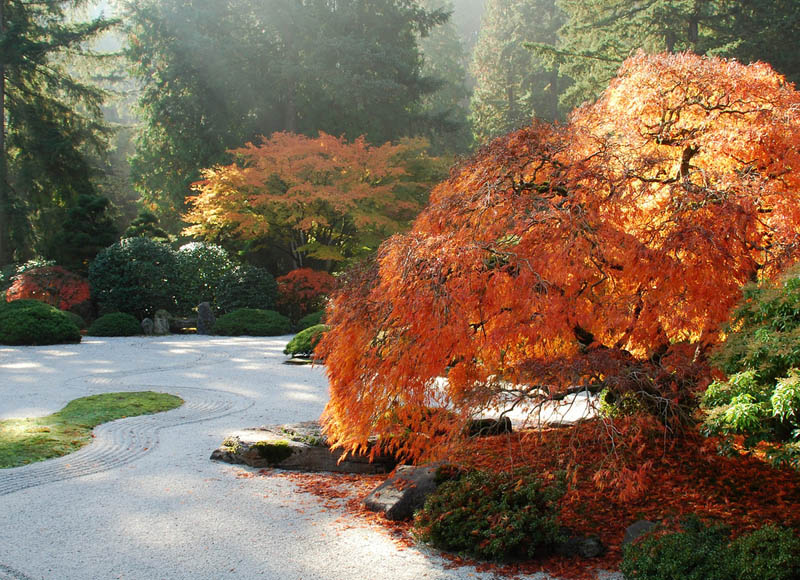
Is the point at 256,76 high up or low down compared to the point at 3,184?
up

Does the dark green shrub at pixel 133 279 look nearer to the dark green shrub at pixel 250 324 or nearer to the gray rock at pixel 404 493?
the dark green shrub at pixel 250 324

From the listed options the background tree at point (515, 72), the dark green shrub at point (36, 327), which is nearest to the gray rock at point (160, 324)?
the dark green shrub at point (36, 327)

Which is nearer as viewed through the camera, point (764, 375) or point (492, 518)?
point (764, 375)

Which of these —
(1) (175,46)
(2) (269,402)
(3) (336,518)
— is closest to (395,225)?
(2) (269,402)

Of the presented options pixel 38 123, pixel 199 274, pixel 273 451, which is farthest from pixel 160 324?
pixel 273 451

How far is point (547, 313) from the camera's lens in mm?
4258

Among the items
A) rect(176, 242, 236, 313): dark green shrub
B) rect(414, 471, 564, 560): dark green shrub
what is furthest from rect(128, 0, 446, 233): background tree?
rect(414, 471, 564, 560): dark green shrub

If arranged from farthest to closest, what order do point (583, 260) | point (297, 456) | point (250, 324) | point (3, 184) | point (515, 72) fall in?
1. point (515, 72)
2. point (3, 184)
3. point (250, 324)
4. point (297, 456)
5. point (583, 260)

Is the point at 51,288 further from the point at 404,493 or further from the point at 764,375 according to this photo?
the point at 764,375

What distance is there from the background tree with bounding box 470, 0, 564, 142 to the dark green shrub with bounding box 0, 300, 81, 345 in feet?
68.2

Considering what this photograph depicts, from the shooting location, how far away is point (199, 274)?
19.0 metres

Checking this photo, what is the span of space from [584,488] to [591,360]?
4.08 feet

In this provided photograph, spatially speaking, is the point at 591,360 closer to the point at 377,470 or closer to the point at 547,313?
the point at 547,313

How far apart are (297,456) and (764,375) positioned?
13.6 ft
